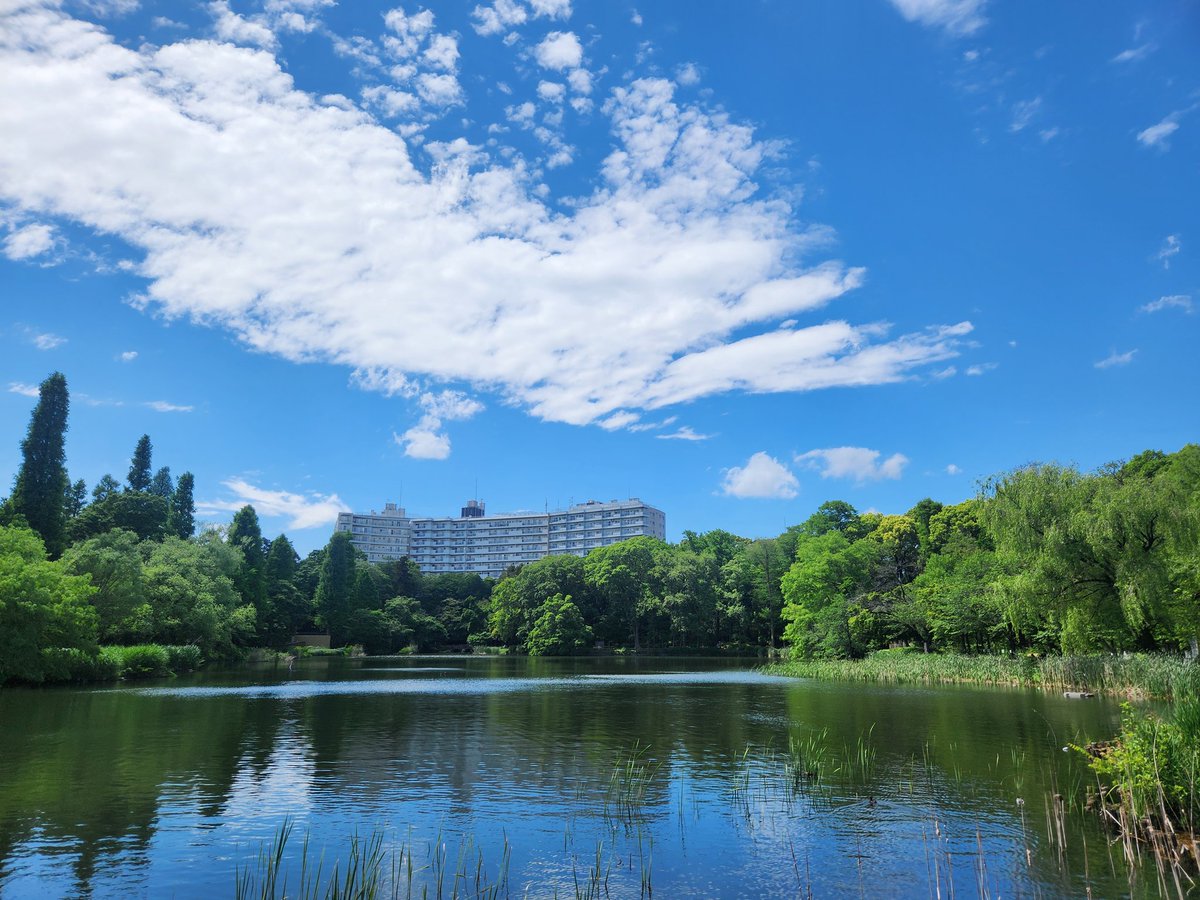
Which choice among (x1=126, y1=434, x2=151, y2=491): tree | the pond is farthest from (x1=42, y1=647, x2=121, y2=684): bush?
(x1=126, y1=434, x2=151, y2=491): tree

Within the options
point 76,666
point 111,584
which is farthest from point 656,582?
point 76,666

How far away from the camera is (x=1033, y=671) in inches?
1599

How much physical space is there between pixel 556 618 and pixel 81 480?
6777 cm

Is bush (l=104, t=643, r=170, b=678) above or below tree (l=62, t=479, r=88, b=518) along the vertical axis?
below

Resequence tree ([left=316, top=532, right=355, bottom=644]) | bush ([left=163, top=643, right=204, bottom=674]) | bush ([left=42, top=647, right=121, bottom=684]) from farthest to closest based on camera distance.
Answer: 1. tree ([left=316, top=532, right=355, bottom=644])
2. bush ([left=163, top=643, right=204, bottom=674])
3. bush ([left=42, top=647, right=121, bottom=684])

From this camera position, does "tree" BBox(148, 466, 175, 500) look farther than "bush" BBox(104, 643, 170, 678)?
Yes

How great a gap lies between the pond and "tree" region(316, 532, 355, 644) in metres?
84.6

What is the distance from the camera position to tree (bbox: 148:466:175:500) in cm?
10750

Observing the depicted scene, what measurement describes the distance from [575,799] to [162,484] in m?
110

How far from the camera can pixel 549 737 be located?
2600 cm

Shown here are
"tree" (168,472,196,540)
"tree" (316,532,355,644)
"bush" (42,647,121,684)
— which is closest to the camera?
"bush" (42,647,121,684)

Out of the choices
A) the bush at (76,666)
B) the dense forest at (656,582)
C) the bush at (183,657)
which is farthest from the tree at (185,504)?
the bush at (76,666)

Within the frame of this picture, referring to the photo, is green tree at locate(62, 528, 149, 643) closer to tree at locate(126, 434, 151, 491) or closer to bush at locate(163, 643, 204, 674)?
bush at locate(163, 643, 204, 674)

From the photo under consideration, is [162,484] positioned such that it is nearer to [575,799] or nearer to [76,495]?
[76,495]
